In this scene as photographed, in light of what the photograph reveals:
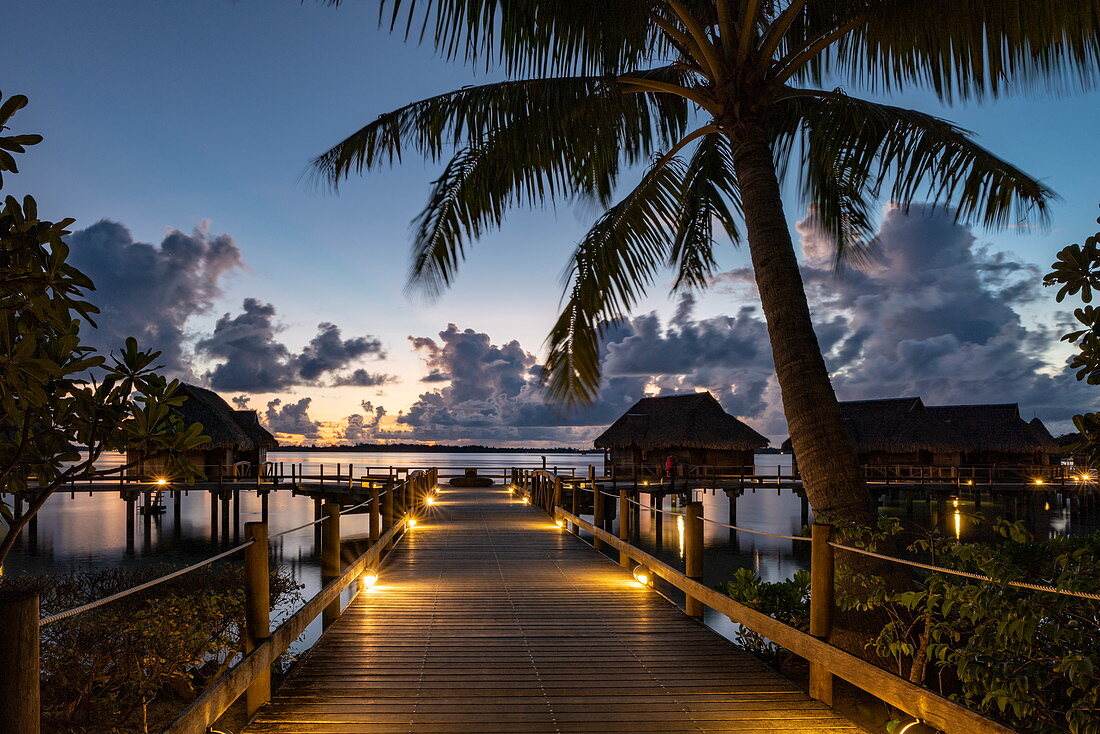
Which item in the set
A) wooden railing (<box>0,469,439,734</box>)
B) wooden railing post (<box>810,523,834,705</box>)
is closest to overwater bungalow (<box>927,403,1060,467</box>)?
wooden railing (<box>0,469,439,734</box>)

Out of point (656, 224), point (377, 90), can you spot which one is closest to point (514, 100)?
point (656, 224)

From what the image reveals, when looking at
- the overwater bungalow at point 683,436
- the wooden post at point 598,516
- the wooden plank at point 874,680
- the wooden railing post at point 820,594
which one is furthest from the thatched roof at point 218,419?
the wooden railing post at point 820,594

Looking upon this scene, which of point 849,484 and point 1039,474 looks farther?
point 1039,474

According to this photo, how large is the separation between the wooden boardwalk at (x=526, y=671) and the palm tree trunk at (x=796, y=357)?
1.36m

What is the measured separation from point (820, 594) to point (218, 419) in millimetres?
32561

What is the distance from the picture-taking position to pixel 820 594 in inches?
173

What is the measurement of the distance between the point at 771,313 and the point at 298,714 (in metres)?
4.20

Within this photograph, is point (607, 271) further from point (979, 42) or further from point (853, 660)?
point (853, 660)

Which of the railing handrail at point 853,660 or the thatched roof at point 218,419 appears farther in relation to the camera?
the thatched roof at point 218,419

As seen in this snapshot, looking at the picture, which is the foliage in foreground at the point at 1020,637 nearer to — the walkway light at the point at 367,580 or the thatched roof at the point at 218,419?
the walkway light at the point at 367,580

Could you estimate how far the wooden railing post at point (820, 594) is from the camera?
421cm

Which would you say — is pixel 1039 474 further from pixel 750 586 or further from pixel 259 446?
pixel 259 446

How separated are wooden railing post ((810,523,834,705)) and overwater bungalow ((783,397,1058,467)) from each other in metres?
34.2

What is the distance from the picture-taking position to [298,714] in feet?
12.8
